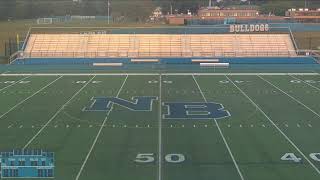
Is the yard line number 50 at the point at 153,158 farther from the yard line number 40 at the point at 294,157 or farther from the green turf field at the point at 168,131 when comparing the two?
the yard line number 40 at the point at 294,157

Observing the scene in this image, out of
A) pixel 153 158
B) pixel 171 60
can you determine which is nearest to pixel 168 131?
pixel 153 158

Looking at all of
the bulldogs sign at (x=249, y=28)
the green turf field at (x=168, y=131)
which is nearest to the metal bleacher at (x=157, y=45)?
the bulldogs sign at (x=249, y=28)

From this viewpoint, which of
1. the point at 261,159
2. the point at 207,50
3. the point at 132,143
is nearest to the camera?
the point at 261,159

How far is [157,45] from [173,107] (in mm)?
16679

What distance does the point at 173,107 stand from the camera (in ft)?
52.3

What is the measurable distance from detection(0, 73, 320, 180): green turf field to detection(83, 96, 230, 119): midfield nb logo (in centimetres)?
23

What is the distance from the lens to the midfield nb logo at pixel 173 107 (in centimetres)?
1480

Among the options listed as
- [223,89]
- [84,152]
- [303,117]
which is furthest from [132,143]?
[223,89]

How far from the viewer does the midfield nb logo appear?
48.6ft

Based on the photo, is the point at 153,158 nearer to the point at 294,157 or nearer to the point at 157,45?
the point at 294,157

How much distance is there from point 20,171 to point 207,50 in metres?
24.3

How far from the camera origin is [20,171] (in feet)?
26.4

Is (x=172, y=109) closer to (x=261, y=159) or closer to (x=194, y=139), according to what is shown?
(x=194, y=139)

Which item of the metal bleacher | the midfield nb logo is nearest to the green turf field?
the midfield nb logo
